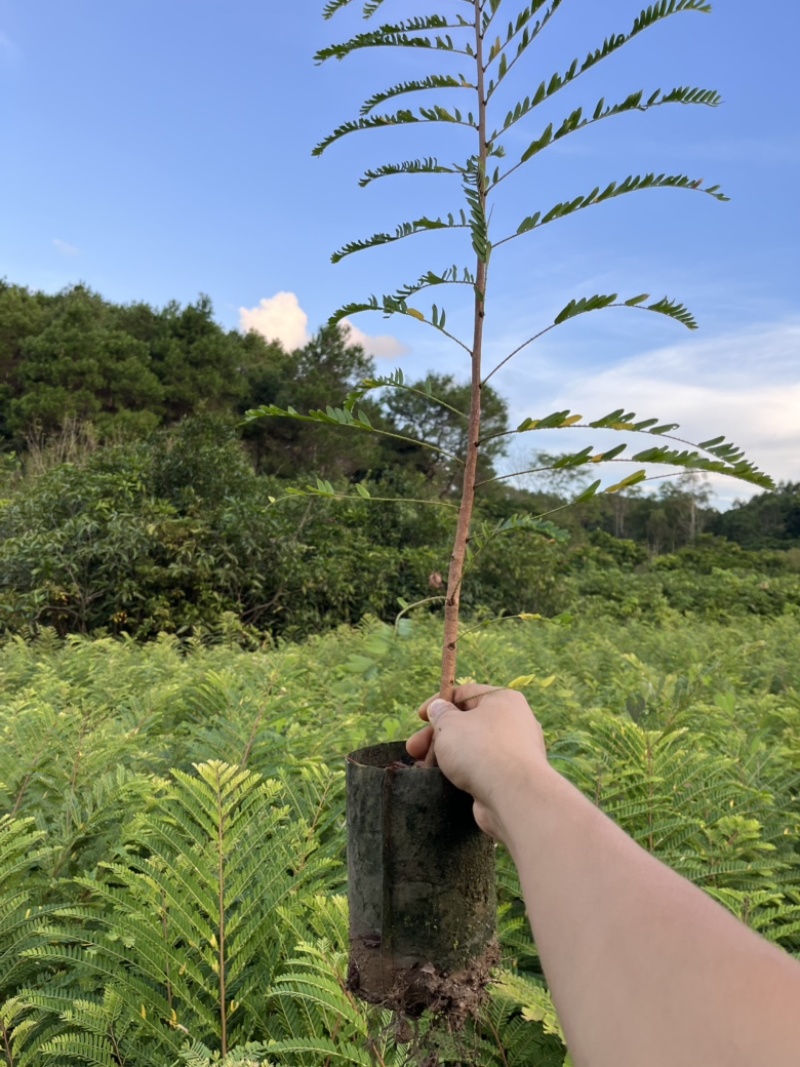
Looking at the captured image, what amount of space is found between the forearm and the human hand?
0.10 meters

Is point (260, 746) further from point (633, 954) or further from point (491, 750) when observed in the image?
point (633, 954)

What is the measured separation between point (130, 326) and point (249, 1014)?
83.1ft

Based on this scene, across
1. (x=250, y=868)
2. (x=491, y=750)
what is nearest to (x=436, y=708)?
(x=491, y=750)

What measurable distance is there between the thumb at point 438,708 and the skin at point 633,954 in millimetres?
247

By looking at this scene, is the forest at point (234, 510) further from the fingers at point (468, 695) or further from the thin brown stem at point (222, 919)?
the thin brown stem at point (222, 919)

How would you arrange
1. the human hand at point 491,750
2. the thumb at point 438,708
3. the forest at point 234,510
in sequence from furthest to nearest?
1. the forest at point 234,510
2. the thumb at point 438,708
3. the human hand at point 491,750

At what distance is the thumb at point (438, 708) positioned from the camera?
106 centimetres

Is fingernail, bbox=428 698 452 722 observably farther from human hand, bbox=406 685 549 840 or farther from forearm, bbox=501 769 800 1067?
forearm, bbox=501 769 800 1067

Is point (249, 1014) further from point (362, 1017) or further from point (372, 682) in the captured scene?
point (372, 682)

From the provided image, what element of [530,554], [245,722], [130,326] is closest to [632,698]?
[245,722]

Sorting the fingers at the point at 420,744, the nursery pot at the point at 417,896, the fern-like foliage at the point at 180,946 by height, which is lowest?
the fern-like foliage at the point at 180,946

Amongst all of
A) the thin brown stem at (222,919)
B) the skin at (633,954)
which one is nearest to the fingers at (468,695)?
the skin at (633,954)

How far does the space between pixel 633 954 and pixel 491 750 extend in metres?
0.32

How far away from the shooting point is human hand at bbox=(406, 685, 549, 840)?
836mm
